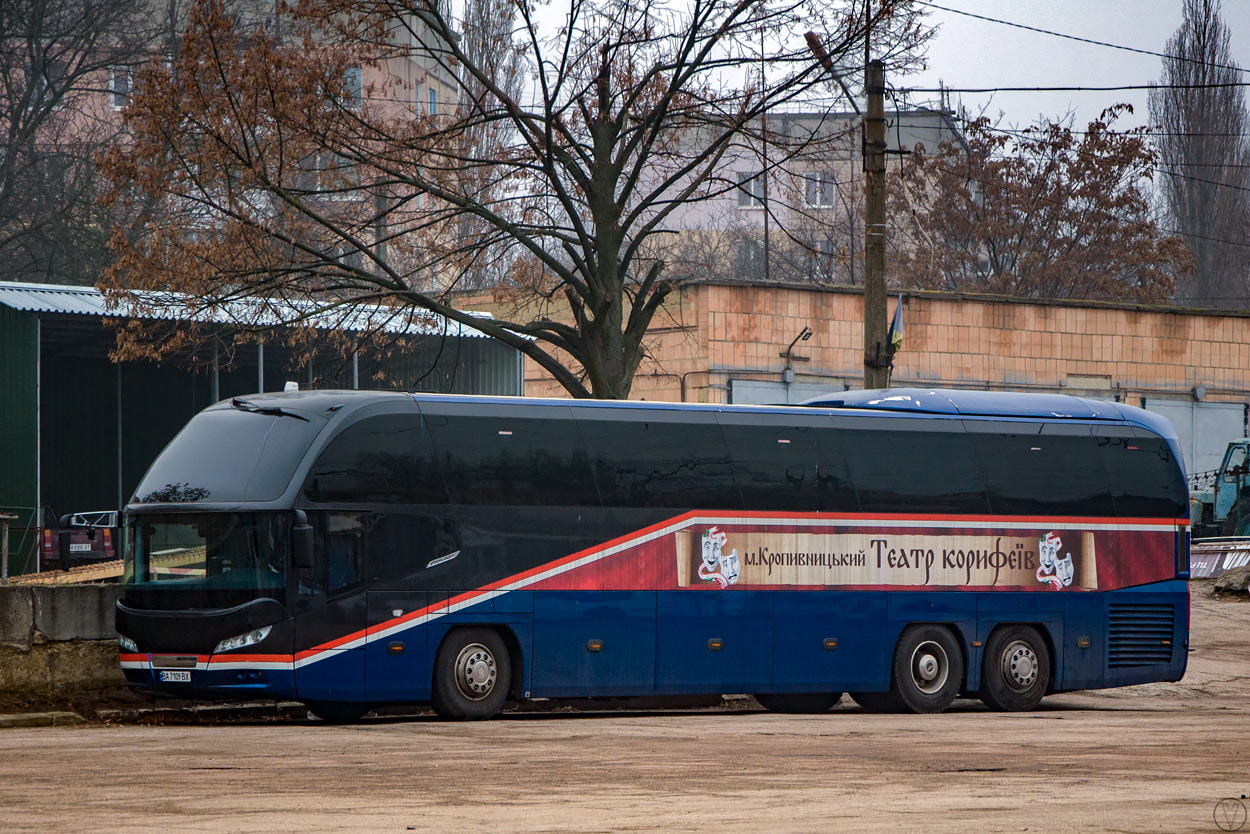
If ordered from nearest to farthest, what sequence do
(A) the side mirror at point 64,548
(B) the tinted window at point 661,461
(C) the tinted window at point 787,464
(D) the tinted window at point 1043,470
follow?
1. (B) the tinted window at point 661,461
2. (C) the tinted window at point 787,464
3. (D) the tinted window at point 1043,470
4. (A) the side mirror at point 64,548

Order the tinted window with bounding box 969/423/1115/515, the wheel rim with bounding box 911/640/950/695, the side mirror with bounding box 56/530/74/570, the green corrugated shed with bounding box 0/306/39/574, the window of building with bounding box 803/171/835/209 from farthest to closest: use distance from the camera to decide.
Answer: the green corrugated shed with bounding box 0/306/39/574, the side mirror with bounding box 56/530/74/570, the window of building with bounding box 803/171/835/209, the tinted window with bounding box 969/423/1115/515, the wheel rim with bounding box 911/640/950/695

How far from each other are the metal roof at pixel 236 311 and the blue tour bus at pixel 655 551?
618 centimetres

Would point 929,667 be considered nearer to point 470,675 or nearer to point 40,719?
point 470,675

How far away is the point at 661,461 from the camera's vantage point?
17422mm

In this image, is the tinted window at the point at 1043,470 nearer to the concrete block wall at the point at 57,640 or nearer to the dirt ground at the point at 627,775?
the dirt ground at the point at 627,775

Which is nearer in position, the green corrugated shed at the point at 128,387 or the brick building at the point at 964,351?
the green corrugated shed at the point at 128,387

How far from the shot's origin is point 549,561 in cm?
1664

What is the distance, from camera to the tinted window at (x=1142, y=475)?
20.2 m

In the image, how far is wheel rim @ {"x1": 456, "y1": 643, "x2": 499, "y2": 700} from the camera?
16.2 metres

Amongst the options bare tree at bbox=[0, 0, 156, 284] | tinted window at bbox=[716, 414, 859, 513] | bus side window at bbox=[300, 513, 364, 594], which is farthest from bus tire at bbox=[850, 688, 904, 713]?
bare tree at bbox=[0, 0, 156, 284]

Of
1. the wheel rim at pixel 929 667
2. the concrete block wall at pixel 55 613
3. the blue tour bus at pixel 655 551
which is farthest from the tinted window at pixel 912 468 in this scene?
the concrete block wall at pixel 55 613

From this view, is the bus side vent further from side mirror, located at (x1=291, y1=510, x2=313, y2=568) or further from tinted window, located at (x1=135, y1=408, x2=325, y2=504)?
tinted window, located at (x1=135, y1=408, x2=325, y2=504)

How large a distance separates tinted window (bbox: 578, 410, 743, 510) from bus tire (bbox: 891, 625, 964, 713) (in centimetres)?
283

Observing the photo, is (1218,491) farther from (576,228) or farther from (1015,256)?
(576,228)
